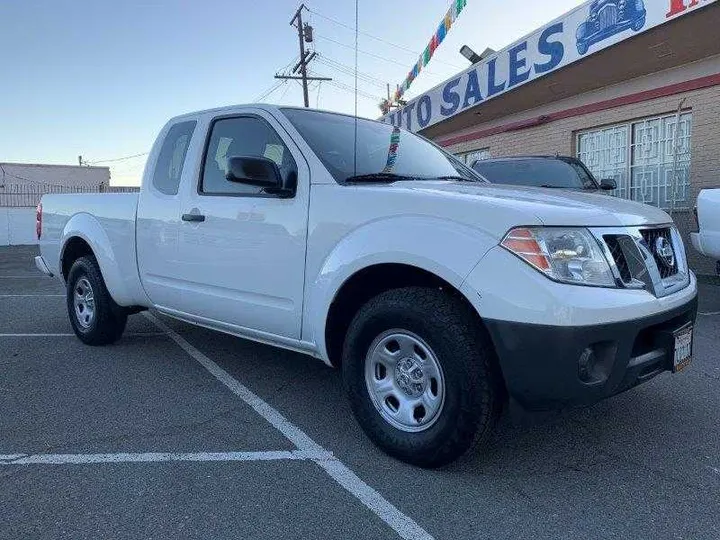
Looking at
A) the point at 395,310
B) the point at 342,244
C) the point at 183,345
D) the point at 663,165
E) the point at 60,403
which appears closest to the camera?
the point at 395,310

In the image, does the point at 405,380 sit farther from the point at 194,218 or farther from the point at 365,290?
the point at 194,218

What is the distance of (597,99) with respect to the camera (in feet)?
37.0

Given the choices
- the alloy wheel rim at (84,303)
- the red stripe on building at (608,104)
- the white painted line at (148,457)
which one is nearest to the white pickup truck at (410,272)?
the white painted line at (148,457)

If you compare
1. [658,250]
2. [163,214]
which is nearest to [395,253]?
[658,250]

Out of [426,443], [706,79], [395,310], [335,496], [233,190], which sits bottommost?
[335,496]

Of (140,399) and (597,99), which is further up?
(597,99)

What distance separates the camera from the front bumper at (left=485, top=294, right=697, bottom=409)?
2.48 m

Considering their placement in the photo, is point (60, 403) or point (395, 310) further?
point (60, 403)

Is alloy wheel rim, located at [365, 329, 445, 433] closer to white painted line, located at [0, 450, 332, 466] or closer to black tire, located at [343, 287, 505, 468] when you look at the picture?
black tire, located at [343, 287, 505, 468]

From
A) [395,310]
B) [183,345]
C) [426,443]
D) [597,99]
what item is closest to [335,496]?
[426,443]

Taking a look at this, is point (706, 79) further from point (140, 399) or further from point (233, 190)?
point (140, 399)

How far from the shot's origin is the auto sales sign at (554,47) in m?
8.96

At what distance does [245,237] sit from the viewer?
370 centimetres

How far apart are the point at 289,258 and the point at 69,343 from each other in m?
3.18
